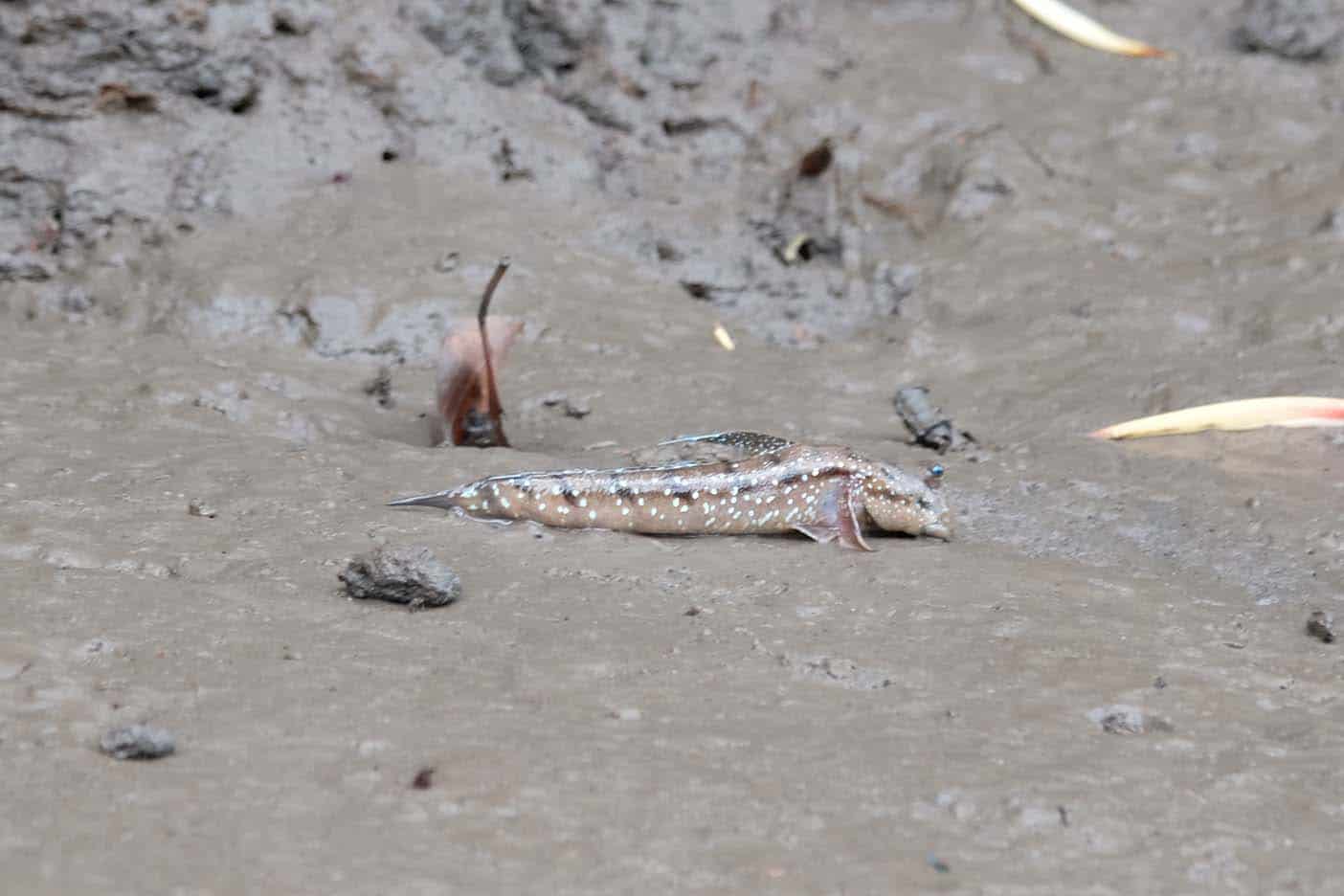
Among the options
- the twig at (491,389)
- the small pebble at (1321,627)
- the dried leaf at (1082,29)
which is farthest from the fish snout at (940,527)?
the dried leaf at (1082,29)

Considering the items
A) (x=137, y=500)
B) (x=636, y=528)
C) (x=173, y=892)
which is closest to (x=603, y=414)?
(x=636, y=528)

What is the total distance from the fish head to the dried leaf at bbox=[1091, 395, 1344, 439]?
38.1 inches

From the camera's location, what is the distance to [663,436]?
171 inches

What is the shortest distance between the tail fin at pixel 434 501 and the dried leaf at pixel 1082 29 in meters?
4.59

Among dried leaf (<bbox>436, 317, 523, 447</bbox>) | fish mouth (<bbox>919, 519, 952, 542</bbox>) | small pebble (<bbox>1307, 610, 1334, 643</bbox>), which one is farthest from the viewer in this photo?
dried leaf (<bbox>436, 317, 523, 447</bbox>)

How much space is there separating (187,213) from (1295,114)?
4.57 meters

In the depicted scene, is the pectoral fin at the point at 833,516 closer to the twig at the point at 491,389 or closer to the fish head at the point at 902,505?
the fish head at the point at 902,505

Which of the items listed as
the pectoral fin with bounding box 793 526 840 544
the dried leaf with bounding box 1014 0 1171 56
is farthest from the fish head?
the dried leaf with bounding box 1014 0 1171 56

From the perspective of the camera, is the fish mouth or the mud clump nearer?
the mud clump

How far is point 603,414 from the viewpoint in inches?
178

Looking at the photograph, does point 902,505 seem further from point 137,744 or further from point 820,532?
point 137,744

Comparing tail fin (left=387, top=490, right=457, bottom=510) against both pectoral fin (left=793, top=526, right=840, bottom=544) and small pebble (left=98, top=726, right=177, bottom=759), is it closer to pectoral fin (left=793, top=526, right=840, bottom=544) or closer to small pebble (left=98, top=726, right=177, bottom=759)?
pectoral fin (left=793, top=526, right=840, bottom=544)

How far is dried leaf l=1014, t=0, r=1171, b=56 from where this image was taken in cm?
674

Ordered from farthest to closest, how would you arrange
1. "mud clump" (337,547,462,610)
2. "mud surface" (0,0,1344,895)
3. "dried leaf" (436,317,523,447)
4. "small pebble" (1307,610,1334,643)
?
1. "dried leaf" (436,317,523,447)
2. "small pebble" (1307,610,1334,643)
3. "mud clump" (337,547,462,610)
4. "mud surface" (0,0,1344,895)
